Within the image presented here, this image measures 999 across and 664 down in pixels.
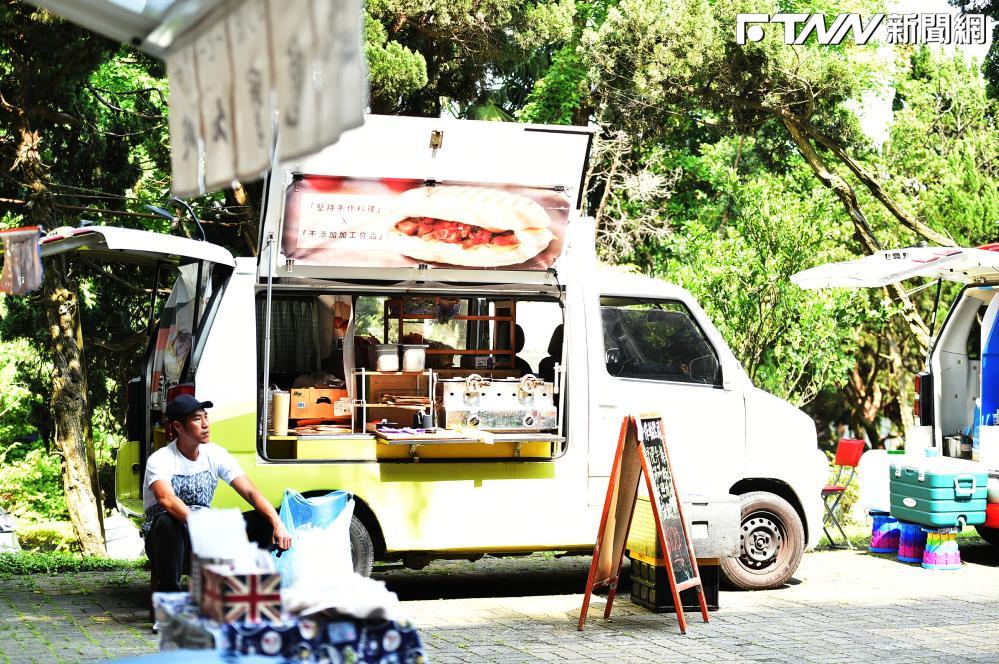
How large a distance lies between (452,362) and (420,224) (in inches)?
53.6

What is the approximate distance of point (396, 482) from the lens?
8438 mm

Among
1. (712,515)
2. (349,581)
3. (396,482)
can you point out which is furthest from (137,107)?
(349,581)

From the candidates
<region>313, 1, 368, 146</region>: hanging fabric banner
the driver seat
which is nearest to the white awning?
<region>313, 1, 368, 146</region>: hanging fabric banner

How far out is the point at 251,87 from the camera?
148 inches

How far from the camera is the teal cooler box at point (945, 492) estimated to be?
9.98 m

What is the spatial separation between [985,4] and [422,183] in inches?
370

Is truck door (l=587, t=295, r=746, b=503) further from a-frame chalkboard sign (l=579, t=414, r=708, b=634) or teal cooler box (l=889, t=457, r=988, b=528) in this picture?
teal cooler box (l=889, t=457, r=988, b=528)

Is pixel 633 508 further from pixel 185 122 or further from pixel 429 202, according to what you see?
pixel 185 122

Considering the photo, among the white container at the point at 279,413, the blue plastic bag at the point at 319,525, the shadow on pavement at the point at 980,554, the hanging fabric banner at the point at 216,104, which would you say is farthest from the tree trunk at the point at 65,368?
the hanging fabric banner at the point at 216,104

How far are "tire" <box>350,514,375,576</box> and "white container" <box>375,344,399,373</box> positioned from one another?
1059 millimetres

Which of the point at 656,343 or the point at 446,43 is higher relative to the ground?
the point at 446,43

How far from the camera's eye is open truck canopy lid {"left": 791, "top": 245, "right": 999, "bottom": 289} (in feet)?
33.5

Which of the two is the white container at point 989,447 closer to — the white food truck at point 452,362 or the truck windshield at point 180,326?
the white food truck at point 452,362


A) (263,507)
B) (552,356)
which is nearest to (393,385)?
(552,356)
